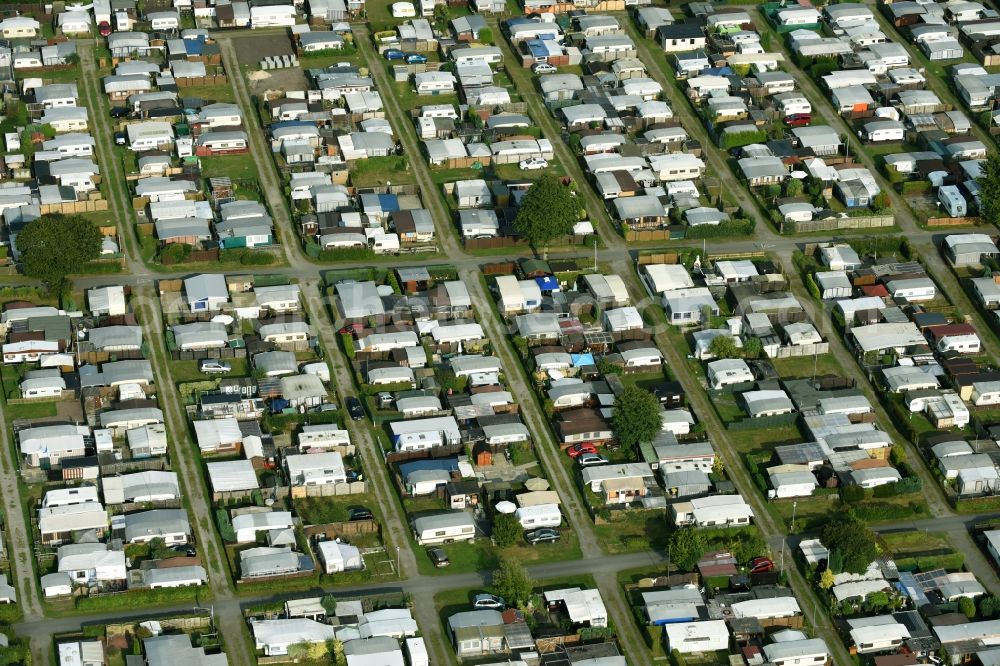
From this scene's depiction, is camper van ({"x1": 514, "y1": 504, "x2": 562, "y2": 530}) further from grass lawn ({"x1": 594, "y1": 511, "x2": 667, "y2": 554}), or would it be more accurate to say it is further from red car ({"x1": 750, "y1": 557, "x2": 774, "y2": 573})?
red car ({"x1": 750, "y1": 557, "x2": 774, "y2": 573})

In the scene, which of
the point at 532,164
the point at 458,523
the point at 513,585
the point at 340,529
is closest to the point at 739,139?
the point at 532,164

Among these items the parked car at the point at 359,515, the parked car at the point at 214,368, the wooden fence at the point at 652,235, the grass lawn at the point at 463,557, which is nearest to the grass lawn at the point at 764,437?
the grass lawn at the point at 463,557

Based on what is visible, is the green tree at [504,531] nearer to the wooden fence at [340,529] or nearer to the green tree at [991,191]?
the wooden fence at [340,529]

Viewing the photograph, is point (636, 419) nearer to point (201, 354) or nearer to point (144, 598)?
point (201, 354)

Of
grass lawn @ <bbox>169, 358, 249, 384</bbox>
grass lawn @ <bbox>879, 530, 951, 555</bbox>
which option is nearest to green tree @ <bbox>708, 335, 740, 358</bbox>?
grass lawn @ <bbox>879, 530, 951, 555</bbox>

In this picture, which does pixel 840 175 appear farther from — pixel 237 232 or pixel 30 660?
pixel 30 660

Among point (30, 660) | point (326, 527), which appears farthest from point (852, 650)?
point (30, 660)
